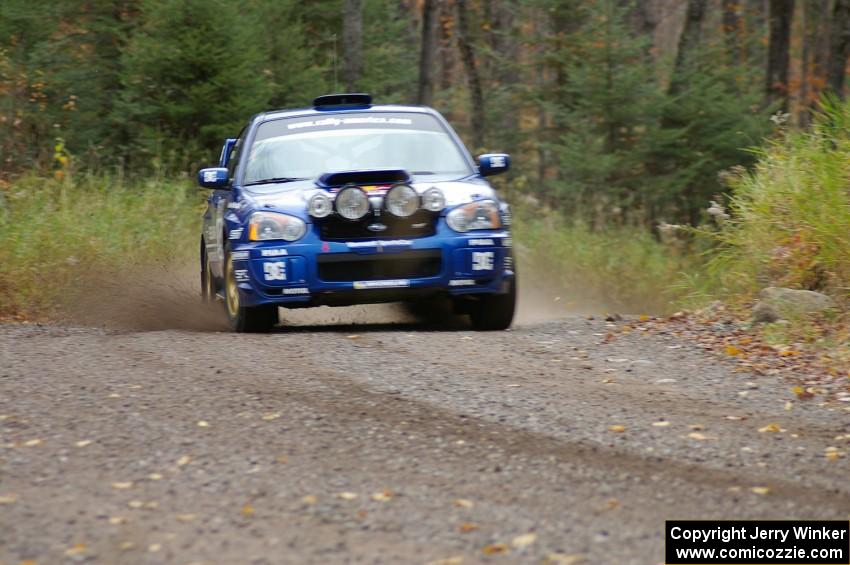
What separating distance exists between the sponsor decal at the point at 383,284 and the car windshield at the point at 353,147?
0.99 metres

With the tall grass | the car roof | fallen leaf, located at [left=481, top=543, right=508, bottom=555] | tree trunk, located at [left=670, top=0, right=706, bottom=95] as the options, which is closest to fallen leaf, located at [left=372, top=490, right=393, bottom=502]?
fallen leaf, located at [left=481, top=543, right=508, bottom=555]

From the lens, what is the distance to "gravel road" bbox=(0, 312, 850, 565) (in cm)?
418

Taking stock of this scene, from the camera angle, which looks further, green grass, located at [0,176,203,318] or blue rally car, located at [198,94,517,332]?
green grass, located at [0,176,203,318]

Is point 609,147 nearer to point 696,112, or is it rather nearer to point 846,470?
point 696,112

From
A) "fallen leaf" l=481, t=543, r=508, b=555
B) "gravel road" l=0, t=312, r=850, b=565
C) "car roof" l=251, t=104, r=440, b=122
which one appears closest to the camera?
"fallen leaf" l=481, t=543, r=508, b=555

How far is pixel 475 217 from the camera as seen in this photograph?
8969mm

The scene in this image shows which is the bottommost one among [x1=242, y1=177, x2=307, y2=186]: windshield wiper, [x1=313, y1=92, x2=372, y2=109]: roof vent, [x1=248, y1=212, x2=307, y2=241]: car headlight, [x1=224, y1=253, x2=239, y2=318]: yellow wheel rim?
[x1=224, y1=253, x2=239, y2=318]: yellow wheel rim

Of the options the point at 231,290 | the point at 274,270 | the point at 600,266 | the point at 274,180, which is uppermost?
the point at 274,180

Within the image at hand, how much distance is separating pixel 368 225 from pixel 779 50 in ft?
72.3

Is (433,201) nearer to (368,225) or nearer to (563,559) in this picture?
(368,225)


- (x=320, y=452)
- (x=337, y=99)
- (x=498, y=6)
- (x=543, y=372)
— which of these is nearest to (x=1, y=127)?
(x=337, y=99)

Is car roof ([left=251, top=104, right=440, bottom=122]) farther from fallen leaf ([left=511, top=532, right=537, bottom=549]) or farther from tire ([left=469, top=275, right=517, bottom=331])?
fallen leaf ([left=511, top=532, right=537, bottom=549])

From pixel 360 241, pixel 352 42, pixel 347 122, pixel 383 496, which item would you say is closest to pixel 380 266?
pixel 360 241

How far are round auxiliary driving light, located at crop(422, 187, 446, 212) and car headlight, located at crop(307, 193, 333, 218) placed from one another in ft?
2.27
